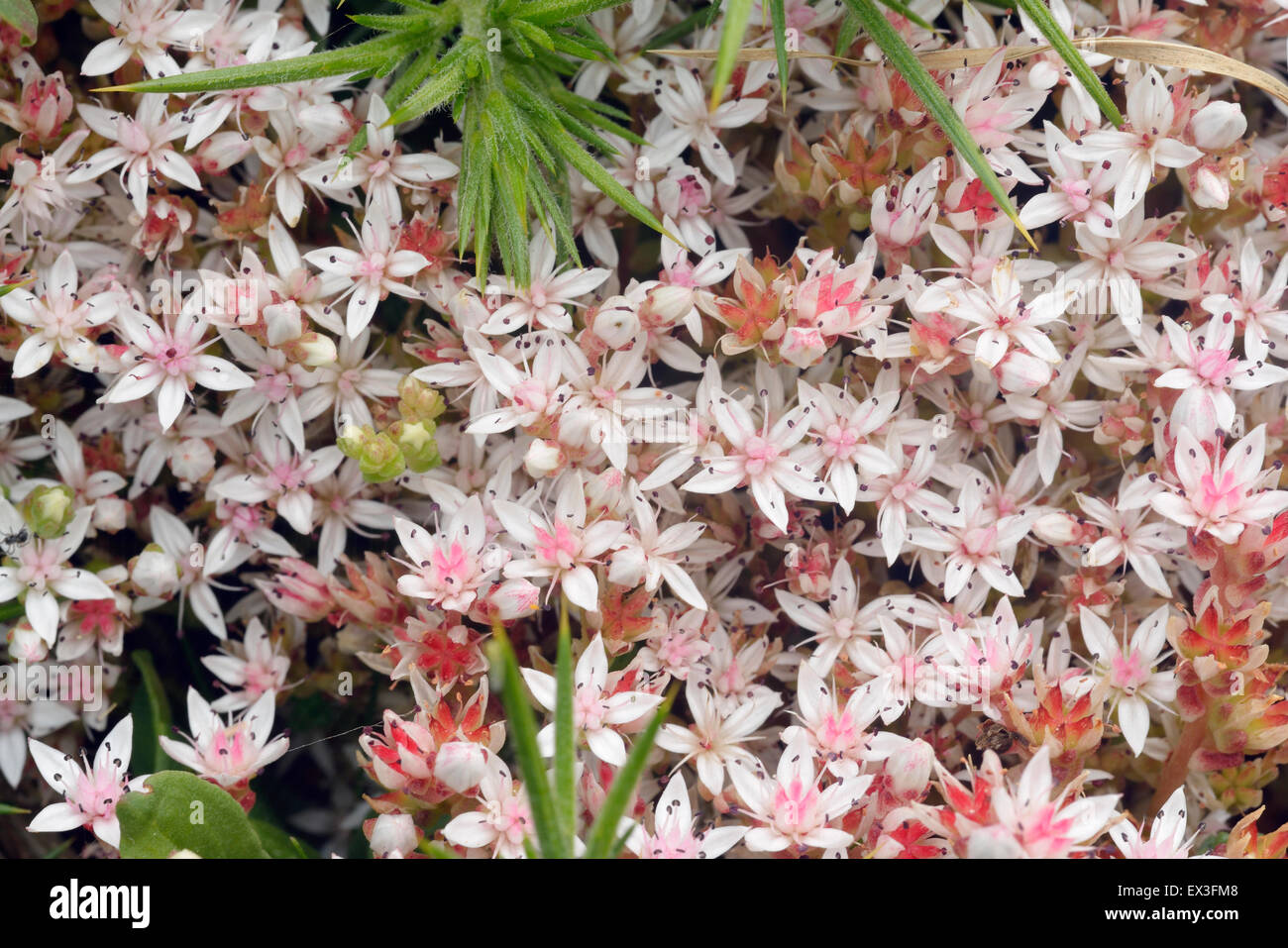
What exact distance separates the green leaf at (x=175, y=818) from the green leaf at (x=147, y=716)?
160 mm

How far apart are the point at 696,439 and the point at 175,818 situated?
0.62 m

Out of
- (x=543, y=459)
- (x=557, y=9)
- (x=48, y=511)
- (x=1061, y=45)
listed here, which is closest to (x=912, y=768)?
(x=543, y=459)

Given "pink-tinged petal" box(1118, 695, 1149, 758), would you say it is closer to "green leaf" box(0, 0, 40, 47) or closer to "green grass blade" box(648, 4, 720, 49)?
"green grass blade" box(648, 4, 720, 49)

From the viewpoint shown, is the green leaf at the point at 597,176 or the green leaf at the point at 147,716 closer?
the green leaf at the point at 597,176

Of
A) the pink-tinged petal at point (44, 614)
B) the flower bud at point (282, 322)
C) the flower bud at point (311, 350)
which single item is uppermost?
the flower bud at point (282, 322)

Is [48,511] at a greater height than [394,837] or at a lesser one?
greater

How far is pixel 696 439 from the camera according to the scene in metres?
1.10

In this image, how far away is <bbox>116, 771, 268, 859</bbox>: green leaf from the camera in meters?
1.06

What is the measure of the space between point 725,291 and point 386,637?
0.51 m

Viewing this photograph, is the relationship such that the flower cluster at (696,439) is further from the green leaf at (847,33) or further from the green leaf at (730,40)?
the green leaf at (730,40)

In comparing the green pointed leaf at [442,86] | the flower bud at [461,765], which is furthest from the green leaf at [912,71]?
the flower bud at [461,765]

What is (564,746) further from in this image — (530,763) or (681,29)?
(681,29)

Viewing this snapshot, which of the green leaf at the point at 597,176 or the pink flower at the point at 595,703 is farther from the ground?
the green leaf at the point at 597,176

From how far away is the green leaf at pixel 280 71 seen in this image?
3.29 feet
